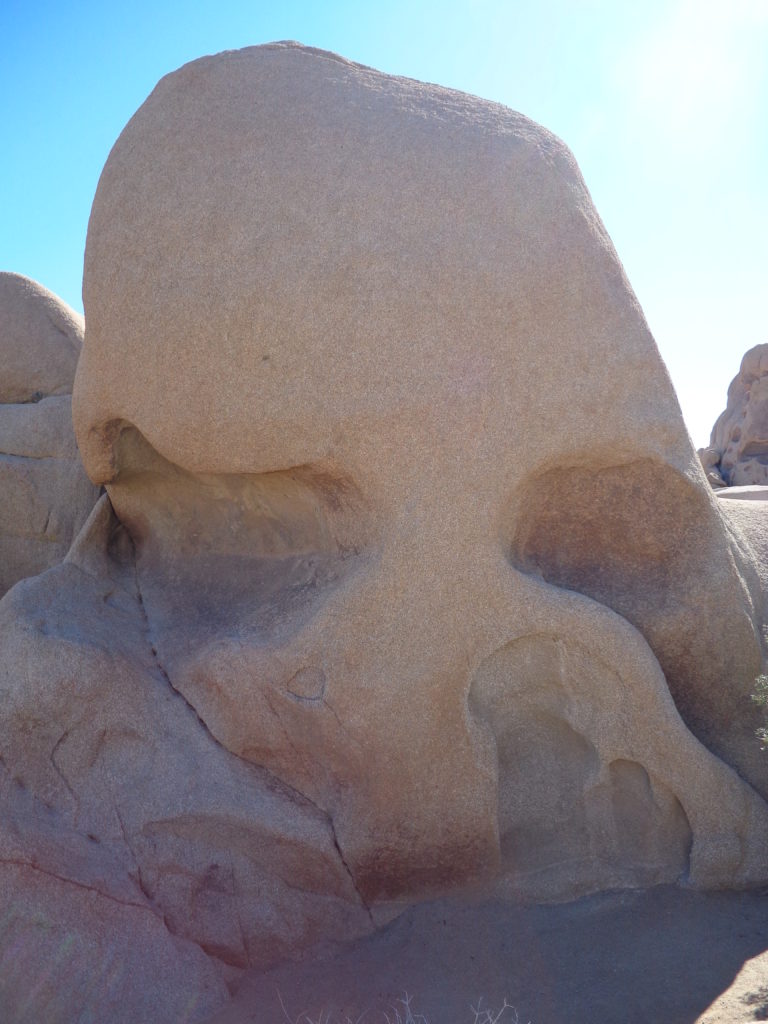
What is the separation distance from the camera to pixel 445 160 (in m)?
3.83

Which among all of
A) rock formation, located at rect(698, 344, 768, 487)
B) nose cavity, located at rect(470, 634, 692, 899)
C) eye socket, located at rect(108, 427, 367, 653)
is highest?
eye socket, located at rect(108, 427, 367, 653)

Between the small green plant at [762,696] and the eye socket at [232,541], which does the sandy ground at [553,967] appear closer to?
the small green plant at [762,696]

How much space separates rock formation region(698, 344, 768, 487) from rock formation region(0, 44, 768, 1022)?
952 centimetres

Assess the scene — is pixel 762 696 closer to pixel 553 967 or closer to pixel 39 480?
pixel 553 967

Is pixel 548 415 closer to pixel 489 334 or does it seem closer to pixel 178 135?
pixel 489 334

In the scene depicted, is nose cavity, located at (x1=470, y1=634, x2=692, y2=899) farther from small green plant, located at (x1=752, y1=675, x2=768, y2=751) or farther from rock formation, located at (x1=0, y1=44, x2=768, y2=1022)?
small green plant, located at (x1=752, y1=675, x2=768, y2=751)

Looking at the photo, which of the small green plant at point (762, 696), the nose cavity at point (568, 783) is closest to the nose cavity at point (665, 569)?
the small green plant at point (762, 696)

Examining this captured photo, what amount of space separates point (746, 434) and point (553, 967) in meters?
11.4

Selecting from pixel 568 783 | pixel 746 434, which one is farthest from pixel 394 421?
pixel 746 434

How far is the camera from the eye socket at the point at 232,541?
12.4ft

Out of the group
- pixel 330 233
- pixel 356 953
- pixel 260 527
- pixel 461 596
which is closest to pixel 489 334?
pixel 330 233

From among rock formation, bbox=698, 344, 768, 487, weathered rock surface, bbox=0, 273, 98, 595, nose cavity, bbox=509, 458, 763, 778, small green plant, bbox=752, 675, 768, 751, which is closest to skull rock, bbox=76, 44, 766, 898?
nose cavity, bbox=509, 458, 763, 778

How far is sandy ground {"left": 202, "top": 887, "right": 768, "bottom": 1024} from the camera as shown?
119 inches

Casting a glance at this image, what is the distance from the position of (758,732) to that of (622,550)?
0.92m
